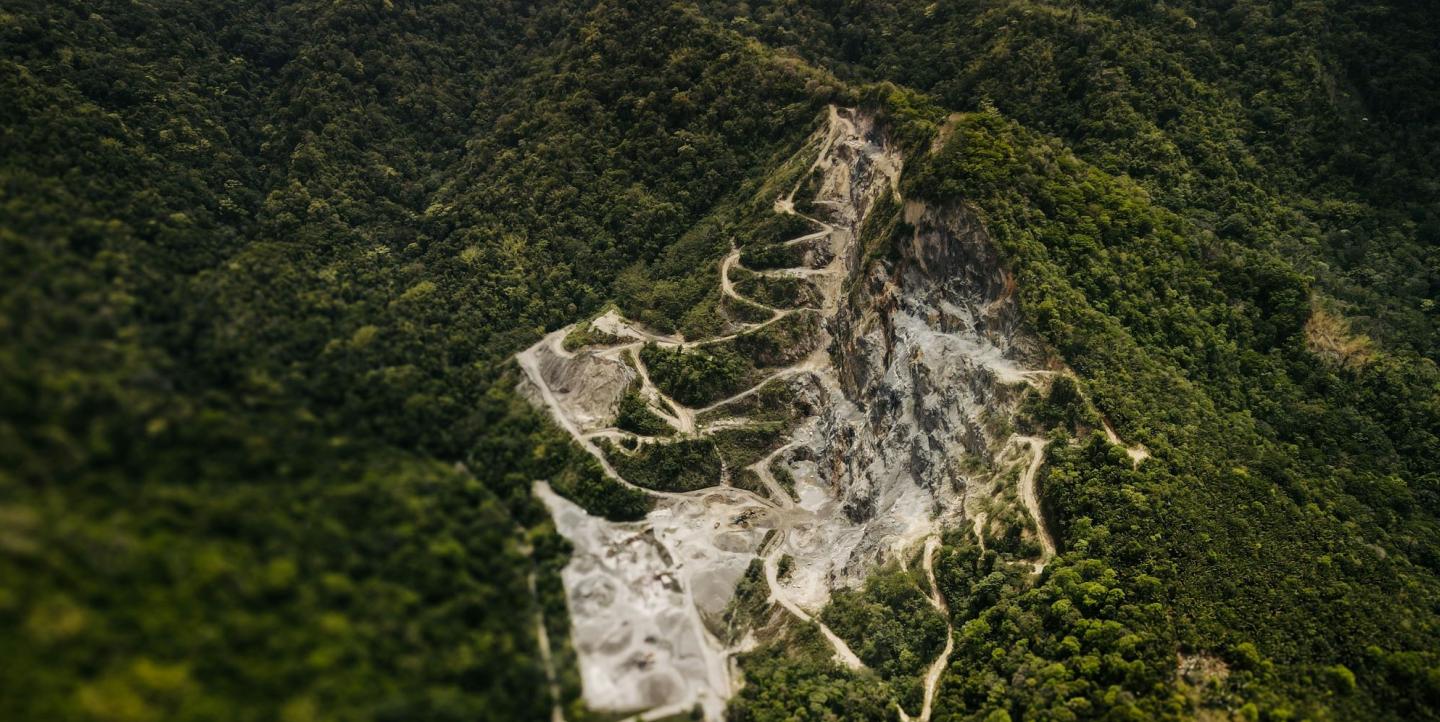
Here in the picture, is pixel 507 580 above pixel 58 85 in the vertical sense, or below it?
below

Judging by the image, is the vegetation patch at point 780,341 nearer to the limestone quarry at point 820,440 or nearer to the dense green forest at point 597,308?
the limestone quarry at point 820,440

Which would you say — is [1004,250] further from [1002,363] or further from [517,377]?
[517,377]

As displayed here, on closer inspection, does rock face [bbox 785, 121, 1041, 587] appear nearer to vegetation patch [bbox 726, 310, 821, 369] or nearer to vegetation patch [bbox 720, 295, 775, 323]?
vegetation patch [bbox 726, 310, 821, 369]

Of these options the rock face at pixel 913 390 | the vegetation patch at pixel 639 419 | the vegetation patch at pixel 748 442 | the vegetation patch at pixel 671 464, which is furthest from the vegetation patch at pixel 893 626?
the vegetation patch at pixel 639 419

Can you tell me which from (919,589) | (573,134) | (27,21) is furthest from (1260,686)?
(27,21)

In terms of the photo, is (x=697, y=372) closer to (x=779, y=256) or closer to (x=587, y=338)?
(x=587, y=338)

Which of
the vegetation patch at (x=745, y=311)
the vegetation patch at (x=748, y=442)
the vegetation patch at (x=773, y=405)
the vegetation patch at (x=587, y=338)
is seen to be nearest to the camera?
the vegetation patch at (x=748, y=442)
